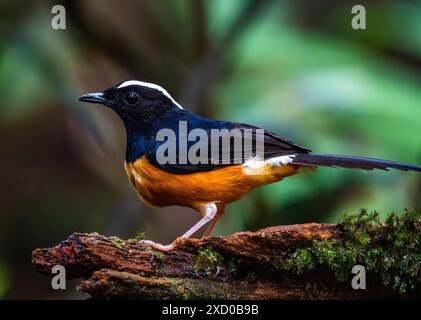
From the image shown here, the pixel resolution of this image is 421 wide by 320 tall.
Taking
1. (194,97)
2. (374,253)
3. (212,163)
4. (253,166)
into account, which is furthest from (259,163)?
(194,97)

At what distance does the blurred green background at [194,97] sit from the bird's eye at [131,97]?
5.74 feet

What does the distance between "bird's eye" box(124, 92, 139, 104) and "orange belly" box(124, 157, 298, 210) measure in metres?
0.40

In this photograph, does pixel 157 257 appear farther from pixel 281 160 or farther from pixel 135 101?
pixel 135 101

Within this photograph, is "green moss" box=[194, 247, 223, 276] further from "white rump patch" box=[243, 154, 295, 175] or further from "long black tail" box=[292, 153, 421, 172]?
"long black tail" box=[292, 153, 421, 172]

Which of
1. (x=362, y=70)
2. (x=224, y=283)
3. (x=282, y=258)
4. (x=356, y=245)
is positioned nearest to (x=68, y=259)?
(x=224, y=283)

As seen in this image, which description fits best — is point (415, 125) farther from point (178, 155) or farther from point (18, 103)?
point (18, 103)

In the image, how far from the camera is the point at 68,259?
153 inches

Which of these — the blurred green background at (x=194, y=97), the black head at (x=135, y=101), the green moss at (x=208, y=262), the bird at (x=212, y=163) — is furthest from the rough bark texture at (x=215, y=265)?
the blurred green background at (x=194, y=97)

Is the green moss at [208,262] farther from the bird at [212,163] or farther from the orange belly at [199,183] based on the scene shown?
the orange belly at [199,183]

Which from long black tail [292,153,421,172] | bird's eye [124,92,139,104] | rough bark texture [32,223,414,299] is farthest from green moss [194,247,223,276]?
bird's eye [124,92,139,104]

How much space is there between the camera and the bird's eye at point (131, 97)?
4758 mm

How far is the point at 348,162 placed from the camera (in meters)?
4.38

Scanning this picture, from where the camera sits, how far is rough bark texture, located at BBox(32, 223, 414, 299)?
3.90 metres

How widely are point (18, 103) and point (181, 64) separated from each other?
1573 mm
